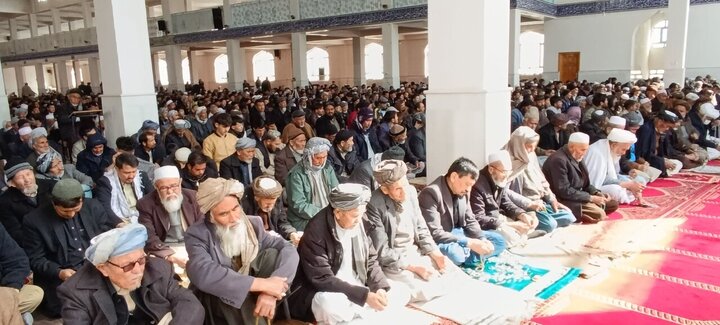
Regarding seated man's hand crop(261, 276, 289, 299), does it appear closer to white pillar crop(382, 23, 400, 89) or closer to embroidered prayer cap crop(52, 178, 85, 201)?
embroidered prayer cap crop(52, 178, 85, 201)

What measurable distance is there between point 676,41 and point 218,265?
11219 mm

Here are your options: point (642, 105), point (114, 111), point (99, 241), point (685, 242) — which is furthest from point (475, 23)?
point (114, 111)

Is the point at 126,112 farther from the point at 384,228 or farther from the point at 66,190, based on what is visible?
the point at 384,228

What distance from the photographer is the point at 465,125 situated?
14.4ft

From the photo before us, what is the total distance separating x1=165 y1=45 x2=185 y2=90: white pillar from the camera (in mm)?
16484

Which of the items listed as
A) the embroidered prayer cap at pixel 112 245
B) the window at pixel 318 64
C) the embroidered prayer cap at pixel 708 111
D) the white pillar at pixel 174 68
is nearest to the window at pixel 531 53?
the window at pixel 318 64

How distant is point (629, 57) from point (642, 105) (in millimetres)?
7562

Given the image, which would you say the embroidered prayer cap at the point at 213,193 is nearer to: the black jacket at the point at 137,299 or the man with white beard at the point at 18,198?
the black jacket at the point at 137,299

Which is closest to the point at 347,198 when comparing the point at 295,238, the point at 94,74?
the point at 295,238

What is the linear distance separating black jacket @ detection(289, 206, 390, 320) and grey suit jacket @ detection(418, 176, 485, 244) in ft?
2.73

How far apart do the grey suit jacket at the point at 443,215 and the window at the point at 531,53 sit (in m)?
16.1

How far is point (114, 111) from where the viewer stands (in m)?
6.67

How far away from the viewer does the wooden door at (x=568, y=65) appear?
14664 mm

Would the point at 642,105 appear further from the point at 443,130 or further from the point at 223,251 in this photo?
the point at 223,251
